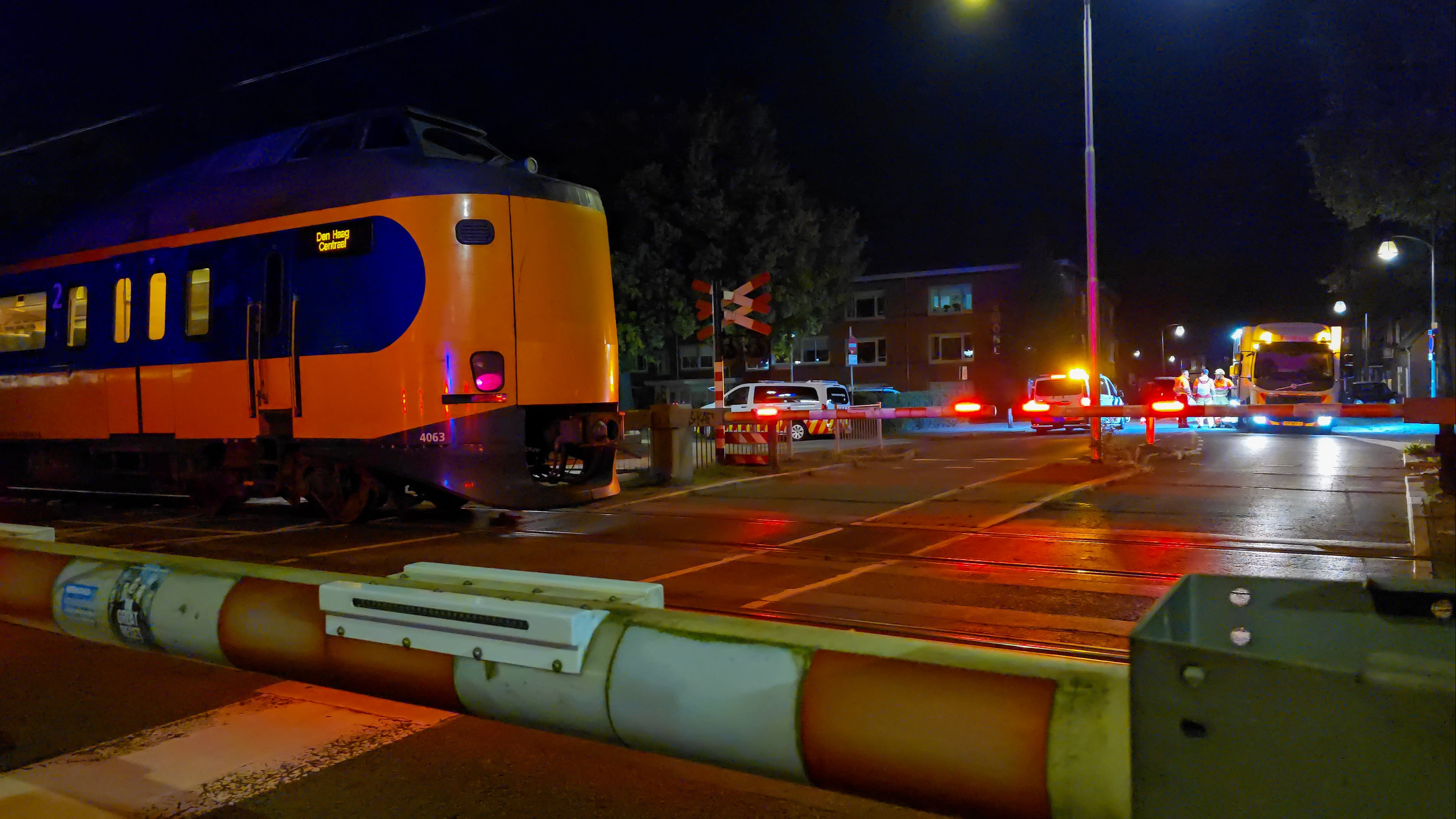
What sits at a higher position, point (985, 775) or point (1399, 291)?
point (1399, 291)

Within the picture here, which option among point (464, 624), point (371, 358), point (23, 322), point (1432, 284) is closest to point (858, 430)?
point (1432, 284)

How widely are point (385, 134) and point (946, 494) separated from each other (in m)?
7.58

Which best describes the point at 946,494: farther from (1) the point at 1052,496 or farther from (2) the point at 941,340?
(2) the point at 941,340

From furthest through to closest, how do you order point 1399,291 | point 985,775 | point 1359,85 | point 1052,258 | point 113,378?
point 1052,258
point 1399,291
point 1359,85
point 113,378
point 985,775

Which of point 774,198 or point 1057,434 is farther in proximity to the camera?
point 774,198

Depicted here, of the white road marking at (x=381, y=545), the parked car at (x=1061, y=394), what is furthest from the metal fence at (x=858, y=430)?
the white road marking at (x=381, y=545)

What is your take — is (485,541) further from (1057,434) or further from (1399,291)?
(1399,291)

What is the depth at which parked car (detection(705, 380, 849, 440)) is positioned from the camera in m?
27.3

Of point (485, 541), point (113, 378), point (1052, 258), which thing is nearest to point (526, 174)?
point (485, 541)

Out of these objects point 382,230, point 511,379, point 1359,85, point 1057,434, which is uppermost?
point 1359,85

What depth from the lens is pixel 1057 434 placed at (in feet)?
95.1

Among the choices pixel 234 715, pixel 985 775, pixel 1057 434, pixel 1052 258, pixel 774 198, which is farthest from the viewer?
pixel 1052 258

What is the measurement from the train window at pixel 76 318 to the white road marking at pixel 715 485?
613cm

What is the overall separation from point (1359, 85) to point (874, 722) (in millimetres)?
21407
